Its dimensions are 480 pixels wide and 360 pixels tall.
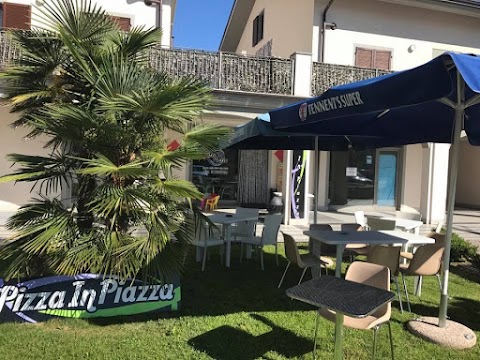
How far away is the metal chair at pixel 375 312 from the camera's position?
339cm

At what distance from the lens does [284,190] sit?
11.3 m

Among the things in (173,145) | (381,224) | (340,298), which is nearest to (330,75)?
(381,224)

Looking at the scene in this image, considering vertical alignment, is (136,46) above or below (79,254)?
above

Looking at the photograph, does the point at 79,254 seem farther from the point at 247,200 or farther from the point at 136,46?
the point at 247,200

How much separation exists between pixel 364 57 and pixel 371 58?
23cm

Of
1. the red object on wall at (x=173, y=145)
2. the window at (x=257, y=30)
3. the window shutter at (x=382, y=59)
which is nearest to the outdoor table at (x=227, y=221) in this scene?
the red object on wall at (x=173, y=145)

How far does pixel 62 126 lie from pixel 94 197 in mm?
755

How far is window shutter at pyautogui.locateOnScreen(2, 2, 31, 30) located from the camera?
35.6 ft

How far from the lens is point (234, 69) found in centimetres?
1081

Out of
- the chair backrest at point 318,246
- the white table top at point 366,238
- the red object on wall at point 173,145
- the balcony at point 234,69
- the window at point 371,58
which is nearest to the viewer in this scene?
the red object on wall at point 173,145

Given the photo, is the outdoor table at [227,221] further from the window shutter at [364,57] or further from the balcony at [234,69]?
the window shutter at [364,57]

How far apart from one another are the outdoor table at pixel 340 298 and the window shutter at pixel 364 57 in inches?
457

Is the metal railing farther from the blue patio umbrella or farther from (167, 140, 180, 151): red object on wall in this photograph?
(167, 140, 180, 151): red object on wall

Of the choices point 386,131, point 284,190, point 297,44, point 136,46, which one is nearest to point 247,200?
point 284,190
